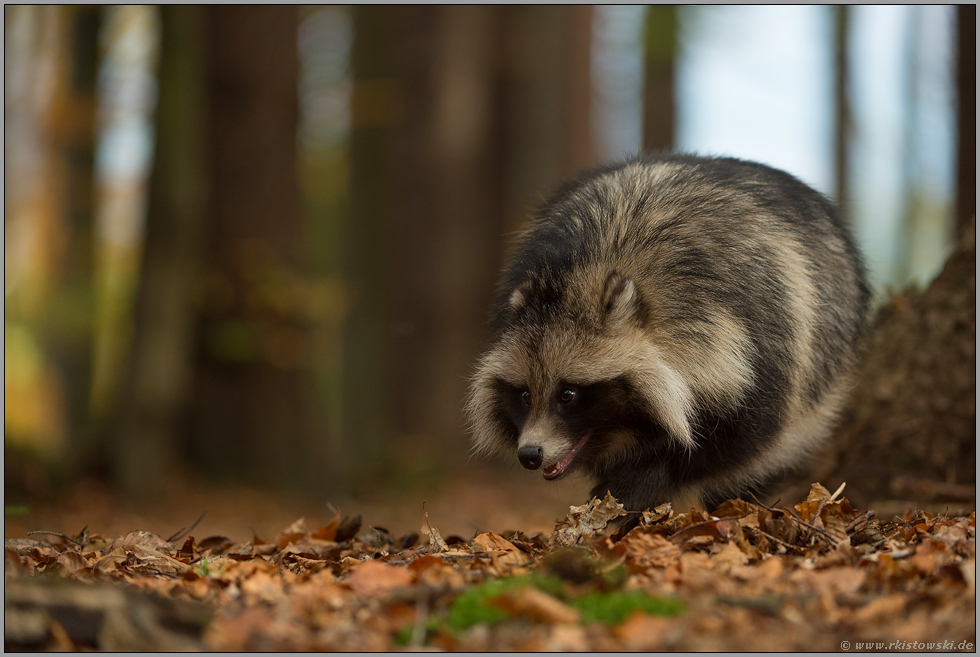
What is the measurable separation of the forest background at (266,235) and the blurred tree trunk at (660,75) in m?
2.57

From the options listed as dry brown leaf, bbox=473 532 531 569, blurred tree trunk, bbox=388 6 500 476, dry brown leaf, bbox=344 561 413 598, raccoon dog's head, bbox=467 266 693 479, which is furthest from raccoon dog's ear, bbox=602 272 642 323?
blurred tree trunk, bbox=388 6 500 476

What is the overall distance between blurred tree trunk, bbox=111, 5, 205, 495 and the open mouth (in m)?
7.87

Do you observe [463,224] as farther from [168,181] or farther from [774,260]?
[774,260]

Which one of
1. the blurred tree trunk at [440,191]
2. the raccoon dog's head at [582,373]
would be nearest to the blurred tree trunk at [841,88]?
the blurred tree trunk at [440,191]

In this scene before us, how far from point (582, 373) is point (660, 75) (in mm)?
18004

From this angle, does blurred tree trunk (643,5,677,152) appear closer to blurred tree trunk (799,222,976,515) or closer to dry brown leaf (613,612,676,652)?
blurred tree trunk (799,222,976,515)

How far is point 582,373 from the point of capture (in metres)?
5.16

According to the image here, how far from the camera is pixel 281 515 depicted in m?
11.2

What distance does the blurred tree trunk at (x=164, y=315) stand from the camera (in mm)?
11617

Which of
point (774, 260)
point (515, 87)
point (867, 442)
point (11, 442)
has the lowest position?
point (11, 442)

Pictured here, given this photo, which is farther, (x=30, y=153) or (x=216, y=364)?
(x=30, y=153)

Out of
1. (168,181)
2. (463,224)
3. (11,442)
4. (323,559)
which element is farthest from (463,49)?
(323,559)

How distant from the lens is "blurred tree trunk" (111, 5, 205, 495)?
1162 centimetres

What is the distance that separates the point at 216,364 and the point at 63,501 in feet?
8.39
